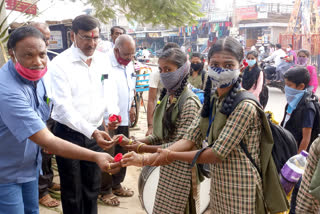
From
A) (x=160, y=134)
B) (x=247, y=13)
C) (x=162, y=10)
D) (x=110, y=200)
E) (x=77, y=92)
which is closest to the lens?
(x=160, y=134)

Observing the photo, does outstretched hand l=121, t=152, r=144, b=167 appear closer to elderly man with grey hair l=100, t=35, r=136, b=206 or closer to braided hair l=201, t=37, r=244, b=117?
braided hair l=201, t=37, r=244, b=117

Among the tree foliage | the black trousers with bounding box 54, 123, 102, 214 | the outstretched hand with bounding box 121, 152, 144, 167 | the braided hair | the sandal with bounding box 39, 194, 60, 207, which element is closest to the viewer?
the braided hair

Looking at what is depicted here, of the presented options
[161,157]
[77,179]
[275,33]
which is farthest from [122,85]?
[275,33]

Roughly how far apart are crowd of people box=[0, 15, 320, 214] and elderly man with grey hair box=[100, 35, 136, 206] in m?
0.84

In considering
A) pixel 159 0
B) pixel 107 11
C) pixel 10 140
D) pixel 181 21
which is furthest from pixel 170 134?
pixel 107 11

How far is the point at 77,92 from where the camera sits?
9.68 feet

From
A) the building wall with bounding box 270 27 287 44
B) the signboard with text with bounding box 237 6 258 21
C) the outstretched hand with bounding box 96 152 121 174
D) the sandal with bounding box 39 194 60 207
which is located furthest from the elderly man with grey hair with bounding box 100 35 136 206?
the signboard with text with bounding box 237 6 258 21

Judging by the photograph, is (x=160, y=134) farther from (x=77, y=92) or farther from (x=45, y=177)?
(x=45, y=177)

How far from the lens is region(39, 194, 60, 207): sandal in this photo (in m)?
4.02

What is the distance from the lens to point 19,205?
2184 millimetres

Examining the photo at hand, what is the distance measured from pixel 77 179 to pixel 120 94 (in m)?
1.61

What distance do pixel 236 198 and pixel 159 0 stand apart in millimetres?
4702

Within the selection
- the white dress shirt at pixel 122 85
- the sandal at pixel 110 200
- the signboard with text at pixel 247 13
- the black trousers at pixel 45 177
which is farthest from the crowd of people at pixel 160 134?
the signboard with text at pixel 247 13

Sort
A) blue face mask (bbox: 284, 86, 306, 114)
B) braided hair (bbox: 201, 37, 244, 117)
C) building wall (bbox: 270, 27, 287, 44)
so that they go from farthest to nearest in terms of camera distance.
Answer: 1. building wall (bbox: 270, 27, 287, 44)
2. blue face mask (bbox: 284, 86, 306, 114)
3. braided hair (bbox: 201, 37, 244, 117)
